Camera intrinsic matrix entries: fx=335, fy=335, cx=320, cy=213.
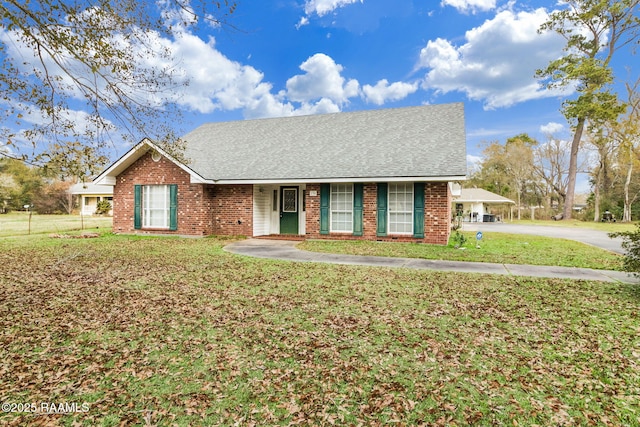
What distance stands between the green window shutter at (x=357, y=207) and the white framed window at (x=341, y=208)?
0.24 meters

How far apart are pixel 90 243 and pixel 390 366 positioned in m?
13.0

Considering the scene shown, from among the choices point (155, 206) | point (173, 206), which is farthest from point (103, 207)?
point (173, 206)

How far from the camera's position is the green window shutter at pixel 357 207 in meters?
13.2

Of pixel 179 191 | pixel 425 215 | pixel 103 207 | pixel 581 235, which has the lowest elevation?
pixel 581 235

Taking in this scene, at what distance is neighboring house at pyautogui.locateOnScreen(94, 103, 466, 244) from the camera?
12.5 metres

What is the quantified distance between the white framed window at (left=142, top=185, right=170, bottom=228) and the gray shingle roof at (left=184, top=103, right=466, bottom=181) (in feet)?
6.25

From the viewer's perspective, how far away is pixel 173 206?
1473 centimetres

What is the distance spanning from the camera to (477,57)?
24.6 metres

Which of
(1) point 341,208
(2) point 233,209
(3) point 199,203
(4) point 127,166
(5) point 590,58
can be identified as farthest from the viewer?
(5) point 590,58

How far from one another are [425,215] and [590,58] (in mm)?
32652

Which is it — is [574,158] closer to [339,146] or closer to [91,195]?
[339,146]

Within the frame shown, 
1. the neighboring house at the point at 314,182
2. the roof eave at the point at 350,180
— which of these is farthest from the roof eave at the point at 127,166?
the roof eave at the point at 350,180

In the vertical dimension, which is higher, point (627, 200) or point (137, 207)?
point (627, 200)

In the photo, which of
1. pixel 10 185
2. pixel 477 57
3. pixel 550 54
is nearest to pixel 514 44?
pixel 477 57
